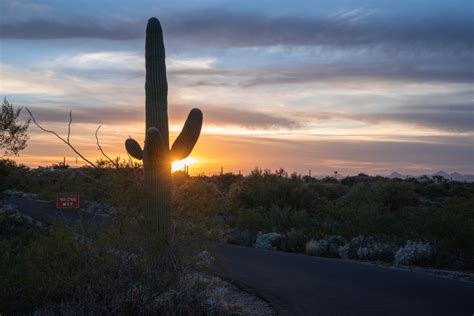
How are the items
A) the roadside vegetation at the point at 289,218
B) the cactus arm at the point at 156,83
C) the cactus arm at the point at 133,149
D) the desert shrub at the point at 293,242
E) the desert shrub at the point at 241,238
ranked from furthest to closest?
the desert shrub at the point at 241,238, the desert shrub at the point at 293,242, the cactus arm at the point at 133,149, the cactus arm at the point at 156,83, the roadside vegetation at the point at 289,218

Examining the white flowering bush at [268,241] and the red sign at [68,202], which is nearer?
the red sign at [68,202]

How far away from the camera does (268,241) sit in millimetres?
23438

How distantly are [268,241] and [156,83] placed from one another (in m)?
11.5

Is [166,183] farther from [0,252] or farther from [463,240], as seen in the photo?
[463,240]

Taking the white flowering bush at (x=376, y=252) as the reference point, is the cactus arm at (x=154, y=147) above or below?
above

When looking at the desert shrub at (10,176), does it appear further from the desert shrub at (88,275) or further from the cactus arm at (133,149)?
the desert shrub at (88,275)

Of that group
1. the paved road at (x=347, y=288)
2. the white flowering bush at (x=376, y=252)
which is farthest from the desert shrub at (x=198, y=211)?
the white flowering bush at (x=376, y=252)

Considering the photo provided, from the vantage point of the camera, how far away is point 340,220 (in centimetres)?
2638

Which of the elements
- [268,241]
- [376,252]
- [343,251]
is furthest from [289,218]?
[376,252]

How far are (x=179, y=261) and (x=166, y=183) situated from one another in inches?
103

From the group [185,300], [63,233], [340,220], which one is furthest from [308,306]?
[340,220]

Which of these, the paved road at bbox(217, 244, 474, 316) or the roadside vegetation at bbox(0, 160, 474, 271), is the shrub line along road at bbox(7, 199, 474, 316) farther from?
the roadside vegetation at bbox(0, 160, 474, 271)

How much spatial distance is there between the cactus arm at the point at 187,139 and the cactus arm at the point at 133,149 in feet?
2.78

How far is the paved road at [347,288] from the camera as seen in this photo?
11406 millimetres
